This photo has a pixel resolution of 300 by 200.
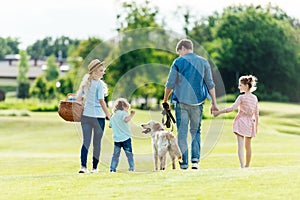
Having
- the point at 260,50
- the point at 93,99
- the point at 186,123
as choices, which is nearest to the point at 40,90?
the point at 260,50

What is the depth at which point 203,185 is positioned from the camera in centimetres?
859

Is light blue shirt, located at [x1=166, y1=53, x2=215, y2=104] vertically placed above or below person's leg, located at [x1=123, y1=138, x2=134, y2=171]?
above

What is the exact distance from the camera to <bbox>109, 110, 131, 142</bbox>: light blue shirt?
1088 centimetres

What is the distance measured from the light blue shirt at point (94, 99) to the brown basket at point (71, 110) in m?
0.10

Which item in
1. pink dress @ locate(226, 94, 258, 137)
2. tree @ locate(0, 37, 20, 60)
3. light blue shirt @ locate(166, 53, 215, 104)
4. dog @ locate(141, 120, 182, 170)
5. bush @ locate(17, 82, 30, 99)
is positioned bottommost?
bush @ locate(17, 82, 30, 99)

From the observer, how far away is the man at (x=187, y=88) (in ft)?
35.0

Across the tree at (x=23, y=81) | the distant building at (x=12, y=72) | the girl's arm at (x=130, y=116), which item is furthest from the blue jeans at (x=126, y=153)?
the distant building at (x=12, y=72)

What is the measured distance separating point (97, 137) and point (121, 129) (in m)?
0.38

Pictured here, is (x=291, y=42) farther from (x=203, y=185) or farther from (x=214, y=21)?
(x=203, y=185)

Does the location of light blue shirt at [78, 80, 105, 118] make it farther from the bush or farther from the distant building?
the distant building

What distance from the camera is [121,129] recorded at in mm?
11000

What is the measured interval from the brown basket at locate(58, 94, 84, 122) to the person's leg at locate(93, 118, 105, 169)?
0.94 feet

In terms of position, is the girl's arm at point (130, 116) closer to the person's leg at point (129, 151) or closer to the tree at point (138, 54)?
the person's leg at point (129, 151)

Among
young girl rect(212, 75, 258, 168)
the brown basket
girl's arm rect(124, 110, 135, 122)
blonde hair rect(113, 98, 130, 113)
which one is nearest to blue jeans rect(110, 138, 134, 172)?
girl's arm rect(124, 110, 135, 122)
